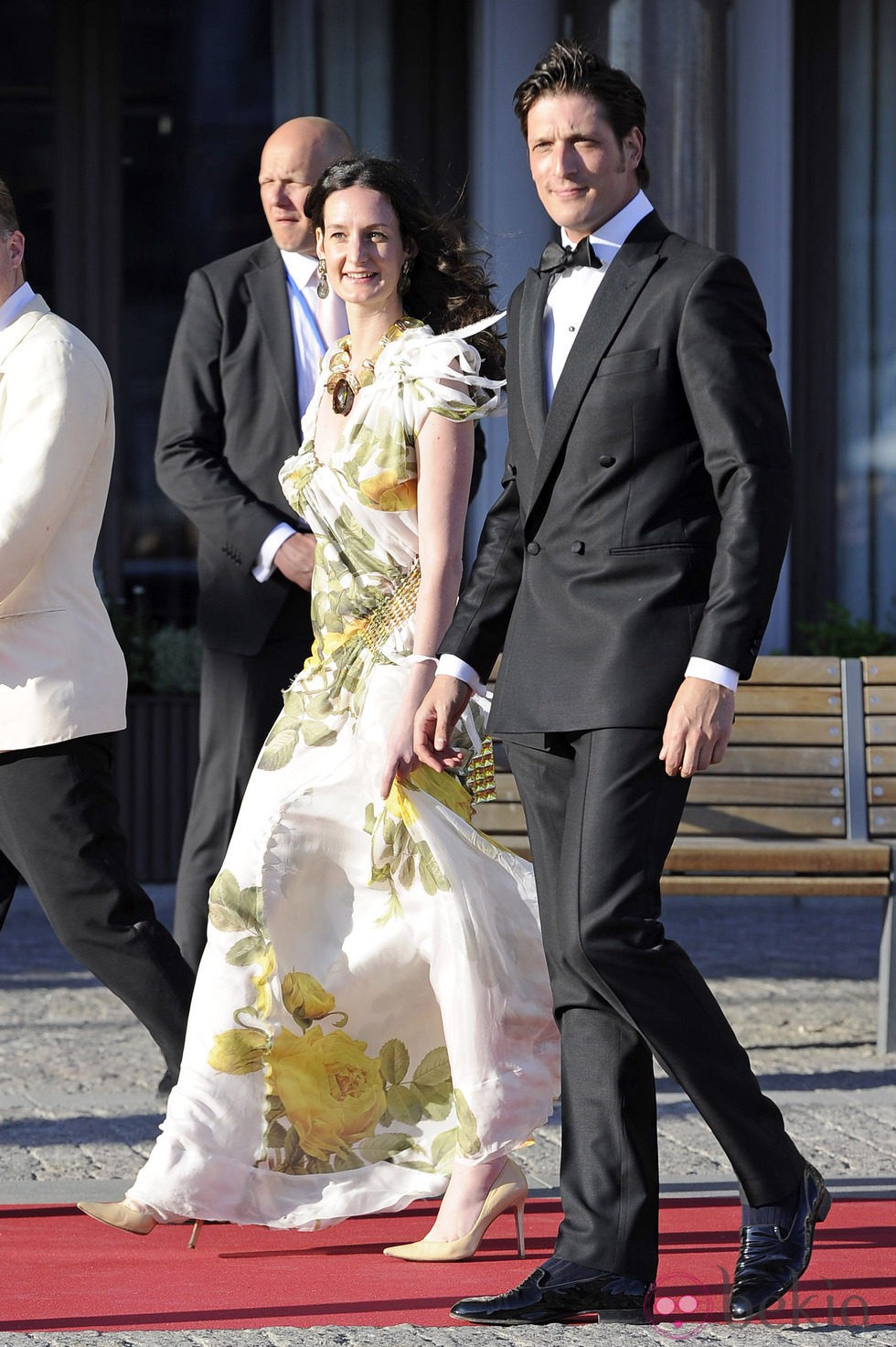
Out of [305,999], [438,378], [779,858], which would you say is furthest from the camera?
[779,858]

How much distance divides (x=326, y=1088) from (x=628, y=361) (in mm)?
1500

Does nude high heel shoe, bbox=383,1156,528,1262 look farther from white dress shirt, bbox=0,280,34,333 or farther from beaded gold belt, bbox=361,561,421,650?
white dress shirt, bbox=0,280,34,333

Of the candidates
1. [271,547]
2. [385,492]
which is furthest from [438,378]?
[271,547]

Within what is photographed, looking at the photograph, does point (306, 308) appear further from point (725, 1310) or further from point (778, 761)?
point (725, 1310)

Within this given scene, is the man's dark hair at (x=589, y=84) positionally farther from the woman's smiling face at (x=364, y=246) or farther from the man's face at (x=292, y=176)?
the man's face at (x=292, y=176)

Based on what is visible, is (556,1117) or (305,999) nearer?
(305,999)

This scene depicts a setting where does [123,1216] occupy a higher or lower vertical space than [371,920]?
lower

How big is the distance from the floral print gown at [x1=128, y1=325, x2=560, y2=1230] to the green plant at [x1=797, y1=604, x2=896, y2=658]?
228 inches

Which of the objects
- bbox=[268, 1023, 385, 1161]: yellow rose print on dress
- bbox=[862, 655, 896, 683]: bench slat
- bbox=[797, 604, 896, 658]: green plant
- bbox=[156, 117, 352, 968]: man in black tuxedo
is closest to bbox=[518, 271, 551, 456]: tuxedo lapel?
bbox=[268, 1023, 385, 1161]: yellow rose print on dress

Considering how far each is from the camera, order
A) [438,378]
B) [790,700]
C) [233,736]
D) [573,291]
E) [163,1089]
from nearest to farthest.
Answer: [573,291], [438,378], [163,1089], [233,736], [790,700]

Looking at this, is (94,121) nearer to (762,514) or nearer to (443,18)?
(443,18)

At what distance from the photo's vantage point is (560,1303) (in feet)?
10.7

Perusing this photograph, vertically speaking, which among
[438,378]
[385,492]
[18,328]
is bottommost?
[385,492]

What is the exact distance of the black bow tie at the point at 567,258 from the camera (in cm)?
346
